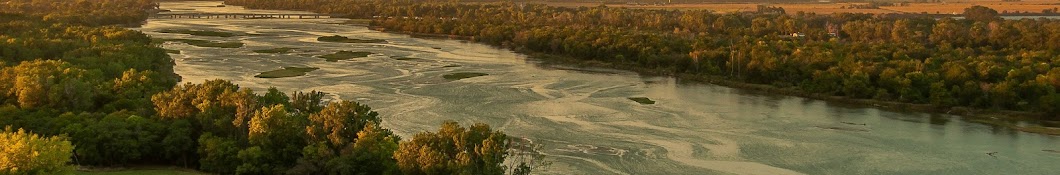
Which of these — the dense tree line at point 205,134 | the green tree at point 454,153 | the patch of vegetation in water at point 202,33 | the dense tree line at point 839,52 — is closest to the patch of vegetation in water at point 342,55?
the dense tree line at point 839,52

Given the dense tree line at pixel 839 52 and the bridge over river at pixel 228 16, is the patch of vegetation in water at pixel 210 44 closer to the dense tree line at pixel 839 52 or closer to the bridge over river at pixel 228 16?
the dense tree line at pixel 839 52

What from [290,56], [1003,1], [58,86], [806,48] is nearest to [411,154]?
[58,86]

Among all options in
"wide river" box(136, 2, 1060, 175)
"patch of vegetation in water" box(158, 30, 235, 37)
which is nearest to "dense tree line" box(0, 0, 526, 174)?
"wide river" box(136, 2, 1060, 175)

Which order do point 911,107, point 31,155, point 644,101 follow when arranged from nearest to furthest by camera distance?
point 31,155 → point 911,107 → point 644,101

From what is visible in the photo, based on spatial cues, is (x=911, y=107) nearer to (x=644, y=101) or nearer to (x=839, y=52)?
(x=644, y=101)

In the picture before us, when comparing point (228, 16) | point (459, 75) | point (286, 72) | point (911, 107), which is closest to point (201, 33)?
point (286, 72)

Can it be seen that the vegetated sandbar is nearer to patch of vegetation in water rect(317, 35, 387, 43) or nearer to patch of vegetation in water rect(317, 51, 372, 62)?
patch of vegetation in water rect(317, 35, 387, 43)
